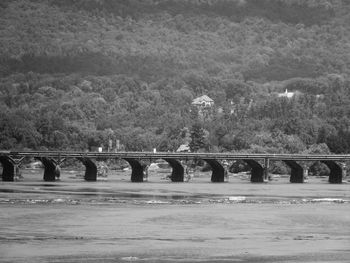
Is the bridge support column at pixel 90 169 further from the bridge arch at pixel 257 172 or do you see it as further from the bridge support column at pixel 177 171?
the bridge arch at pixel 257 172

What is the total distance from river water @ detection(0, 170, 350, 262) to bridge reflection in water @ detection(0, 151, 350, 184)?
3482 cm

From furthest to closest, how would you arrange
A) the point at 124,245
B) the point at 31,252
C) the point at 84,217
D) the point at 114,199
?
1. the point at 114,199
2. the point at 84,217
3. the point at 124,245
4. the point at 31,252

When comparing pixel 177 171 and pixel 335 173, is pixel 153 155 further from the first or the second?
pixel 335 173

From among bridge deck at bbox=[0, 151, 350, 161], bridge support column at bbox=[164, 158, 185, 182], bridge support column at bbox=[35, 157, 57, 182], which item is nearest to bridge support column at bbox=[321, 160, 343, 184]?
bridge deck at bbox=[0, 151, 350, 161]

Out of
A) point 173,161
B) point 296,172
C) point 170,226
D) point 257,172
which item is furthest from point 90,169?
point 170,226

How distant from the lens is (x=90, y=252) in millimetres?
68125

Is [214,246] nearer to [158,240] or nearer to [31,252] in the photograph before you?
[158,240]

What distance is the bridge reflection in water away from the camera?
552 ft

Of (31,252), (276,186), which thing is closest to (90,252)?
(31,252)

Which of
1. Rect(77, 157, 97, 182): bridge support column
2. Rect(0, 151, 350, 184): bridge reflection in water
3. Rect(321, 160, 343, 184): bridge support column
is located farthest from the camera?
Rect(321, 160, 343, 184): bridge support column

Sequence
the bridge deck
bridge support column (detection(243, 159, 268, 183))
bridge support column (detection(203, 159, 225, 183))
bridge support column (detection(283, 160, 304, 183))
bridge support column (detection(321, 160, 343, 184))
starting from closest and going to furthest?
the bridge deck < bridge support column (detection(203, 159, 225, 183)) < bridge support column (detection(283, 160, 304, 183)) < bridge support column (detection(321, 160, 343, 184)) < bridge support column (detection(243, 159, 268, 183))

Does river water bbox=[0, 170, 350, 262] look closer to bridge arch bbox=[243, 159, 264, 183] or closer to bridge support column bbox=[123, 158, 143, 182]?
bridge support column bbox=[123, 158, 143, 182]

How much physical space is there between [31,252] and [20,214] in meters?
25.4

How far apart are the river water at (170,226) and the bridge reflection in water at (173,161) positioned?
34823 mm
